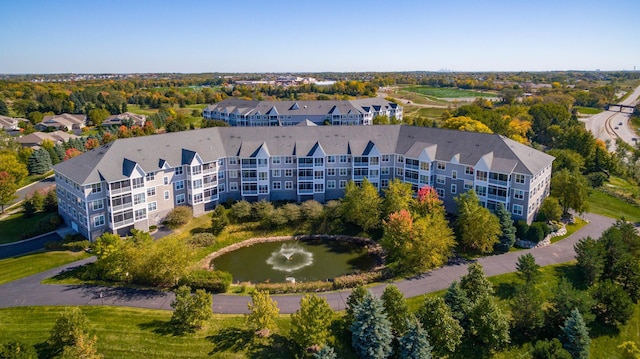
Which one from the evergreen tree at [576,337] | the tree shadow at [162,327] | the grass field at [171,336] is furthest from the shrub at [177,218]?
the evergreen tree at [576,337]

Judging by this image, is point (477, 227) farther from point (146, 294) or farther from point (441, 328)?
point (146, 294)

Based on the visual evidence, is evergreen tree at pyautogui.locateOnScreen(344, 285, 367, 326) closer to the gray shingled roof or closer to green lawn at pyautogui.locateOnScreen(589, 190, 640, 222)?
the gray shingled roof

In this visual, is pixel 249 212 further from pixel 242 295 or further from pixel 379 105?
pixel 379 105

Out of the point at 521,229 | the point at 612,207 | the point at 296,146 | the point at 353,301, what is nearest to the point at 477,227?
the point at 521,229

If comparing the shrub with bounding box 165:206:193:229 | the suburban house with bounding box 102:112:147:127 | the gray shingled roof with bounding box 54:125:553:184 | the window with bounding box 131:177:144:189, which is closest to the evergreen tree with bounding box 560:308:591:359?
the gray shingled roof with bounding box 54:125:553:184

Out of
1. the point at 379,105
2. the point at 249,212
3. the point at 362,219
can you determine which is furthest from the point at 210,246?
the point at 379,105

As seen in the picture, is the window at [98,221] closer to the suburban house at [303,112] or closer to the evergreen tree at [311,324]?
the evergreen tree at [311,324]
